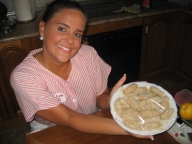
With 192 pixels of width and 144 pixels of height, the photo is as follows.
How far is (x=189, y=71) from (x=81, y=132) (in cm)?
175

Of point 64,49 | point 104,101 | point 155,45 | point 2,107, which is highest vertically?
point 64,49

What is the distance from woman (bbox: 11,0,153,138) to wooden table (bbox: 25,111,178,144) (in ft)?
0.09

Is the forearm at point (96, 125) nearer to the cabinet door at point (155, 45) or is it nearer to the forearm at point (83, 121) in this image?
the forearm at point (83, 121)

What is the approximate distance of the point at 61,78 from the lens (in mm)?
1033

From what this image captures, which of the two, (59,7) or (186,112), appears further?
(59,7)

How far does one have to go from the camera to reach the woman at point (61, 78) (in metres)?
0.88

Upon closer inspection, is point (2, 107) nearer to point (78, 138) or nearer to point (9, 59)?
point (9, 59)

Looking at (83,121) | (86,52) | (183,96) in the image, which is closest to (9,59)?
(86,52)

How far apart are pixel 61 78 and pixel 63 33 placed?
0.23m

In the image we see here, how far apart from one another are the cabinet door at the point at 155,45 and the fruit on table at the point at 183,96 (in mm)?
1087

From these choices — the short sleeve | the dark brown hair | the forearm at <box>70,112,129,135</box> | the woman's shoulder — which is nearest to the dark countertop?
the dark brown hair

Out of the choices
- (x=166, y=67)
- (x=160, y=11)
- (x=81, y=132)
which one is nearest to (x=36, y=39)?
(x=81, y=132)

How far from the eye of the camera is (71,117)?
0.87 metres

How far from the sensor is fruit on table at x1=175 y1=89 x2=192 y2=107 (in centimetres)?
96
